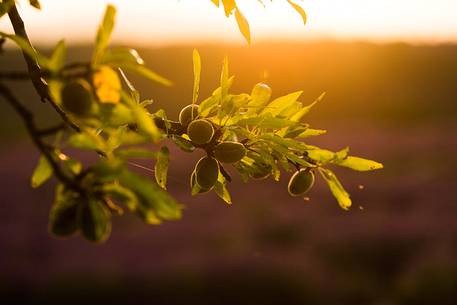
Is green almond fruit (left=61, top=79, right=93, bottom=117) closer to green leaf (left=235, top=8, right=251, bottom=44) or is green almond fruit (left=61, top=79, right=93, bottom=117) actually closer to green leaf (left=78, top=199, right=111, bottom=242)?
green leaf (left=78, top=199, right=111, bottom=242)

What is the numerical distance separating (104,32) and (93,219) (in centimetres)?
19

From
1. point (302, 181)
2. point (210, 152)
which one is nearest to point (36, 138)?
point (210, 152)

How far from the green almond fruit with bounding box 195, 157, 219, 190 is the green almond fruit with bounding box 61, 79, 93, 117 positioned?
36 centimetres

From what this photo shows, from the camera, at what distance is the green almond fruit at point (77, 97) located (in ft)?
2.22

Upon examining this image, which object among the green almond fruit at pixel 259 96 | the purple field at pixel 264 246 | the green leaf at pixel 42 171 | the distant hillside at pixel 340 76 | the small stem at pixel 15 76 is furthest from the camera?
the distant hillside at pixel 340 76

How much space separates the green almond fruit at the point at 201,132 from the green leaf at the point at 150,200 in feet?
1.11

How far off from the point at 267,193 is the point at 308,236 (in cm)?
187

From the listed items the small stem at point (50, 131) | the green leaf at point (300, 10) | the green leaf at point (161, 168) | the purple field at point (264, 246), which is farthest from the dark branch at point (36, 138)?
the purple field at point (264, 246)

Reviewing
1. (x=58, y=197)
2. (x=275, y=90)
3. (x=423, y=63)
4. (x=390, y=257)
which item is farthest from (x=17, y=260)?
(x=423, y=63)

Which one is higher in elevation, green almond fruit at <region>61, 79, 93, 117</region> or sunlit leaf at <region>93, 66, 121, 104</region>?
sunlit leaf at <region>93, 66, 121, 104</region>

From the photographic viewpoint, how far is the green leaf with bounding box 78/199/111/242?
0.73 meters

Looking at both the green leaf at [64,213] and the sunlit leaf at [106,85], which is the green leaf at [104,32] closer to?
the sunlit leaf at [106,85]

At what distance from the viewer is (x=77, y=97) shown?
2.23ft

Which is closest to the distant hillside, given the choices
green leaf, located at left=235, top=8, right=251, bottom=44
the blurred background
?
the blurred background
